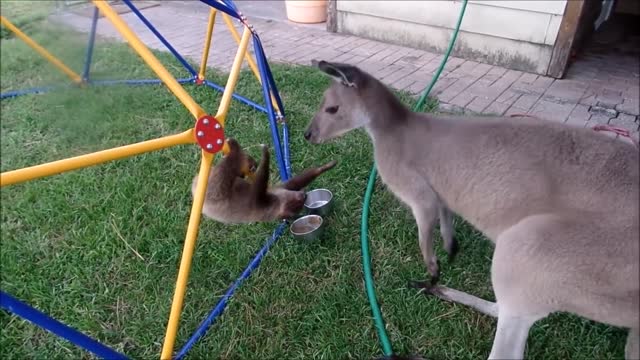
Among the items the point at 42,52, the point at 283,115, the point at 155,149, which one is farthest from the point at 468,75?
the point at 42,52

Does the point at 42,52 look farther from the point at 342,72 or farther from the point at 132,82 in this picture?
the point at 132,82

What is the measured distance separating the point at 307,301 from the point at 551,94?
4.11m

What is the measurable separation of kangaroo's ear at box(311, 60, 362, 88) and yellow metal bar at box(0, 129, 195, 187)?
29.6 inches

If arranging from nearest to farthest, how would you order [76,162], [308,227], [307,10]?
[76,162]
[308,227]
[307,10]

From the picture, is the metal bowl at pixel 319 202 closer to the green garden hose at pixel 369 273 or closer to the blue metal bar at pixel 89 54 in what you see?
the green garden hose at pixel 369 273

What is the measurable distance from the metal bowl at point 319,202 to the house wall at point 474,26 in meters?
3.88

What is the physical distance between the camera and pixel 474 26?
620 cm

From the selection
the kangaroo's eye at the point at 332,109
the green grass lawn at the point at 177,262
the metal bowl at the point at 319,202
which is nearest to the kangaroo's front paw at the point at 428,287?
the green grass lawn at the point at 177,262

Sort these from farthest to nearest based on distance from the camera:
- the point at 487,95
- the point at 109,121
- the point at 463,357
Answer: the point at 487,95 → the point at 109,121 → the point at 463,357

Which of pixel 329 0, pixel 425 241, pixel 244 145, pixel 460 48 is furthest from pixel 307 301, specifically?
pixel 329 0

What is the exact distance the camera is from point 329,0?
7383 millimetres

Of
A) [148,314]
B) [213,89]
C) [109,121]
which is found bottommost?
[148,314]

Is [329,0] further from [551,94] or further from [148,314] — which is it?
[148,314]

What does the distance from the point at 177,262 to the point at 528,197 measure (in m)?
2.34
